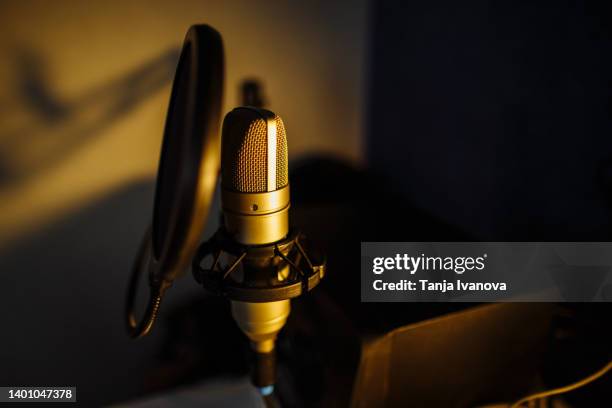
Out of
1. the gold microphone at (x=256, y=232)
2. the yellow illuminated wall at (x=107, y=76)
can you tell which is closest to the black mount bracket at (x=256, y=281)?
the gold microphone at (x=256, y=232)

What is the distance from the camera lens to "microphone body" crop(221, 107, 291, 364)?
14.9 inches

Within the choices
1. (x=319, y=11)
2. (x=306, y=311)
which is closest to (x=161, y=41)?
(x=319, y=11)

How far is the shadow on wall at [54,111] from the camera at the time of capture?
828 millimetres

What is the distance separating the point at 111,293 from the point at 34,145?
0.46 metres

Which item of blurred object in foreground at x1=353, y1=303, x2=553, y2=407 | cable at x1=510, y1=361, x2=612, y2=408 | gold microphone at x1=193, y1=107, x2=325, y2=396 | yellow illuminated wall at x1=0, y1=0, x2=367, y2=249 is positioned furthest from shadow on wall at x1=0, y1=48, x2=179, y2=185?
cable at x1=510, y1=361, x2=612, y2=408

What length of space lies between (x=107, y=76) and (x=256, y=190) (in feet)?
2.39

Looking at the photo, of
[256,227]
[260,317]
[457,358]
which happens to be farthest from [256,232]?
[457,358]

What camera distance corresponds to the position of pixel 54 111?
34.1 inches

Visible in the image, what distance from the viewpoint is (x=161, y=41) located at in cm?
92

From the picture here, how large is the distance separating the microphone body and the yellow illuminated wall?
679 mm

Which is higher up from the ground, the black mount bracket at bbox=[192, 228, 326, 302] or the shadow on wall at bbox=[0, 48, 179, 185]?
the shadow on wall at bbox=[0, 48, 179, 185]

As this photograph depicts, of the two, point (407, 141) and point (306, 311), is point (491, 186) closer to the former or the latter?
point (407, 141)

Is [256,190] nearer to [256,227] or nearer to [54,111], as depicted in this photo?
[256,227]

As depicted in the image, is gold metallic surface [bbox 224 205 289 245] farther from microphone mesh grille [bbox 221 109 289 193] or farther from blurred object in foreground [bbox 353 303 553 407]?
blurred object in foreground [bbox 353 303 553 407]
